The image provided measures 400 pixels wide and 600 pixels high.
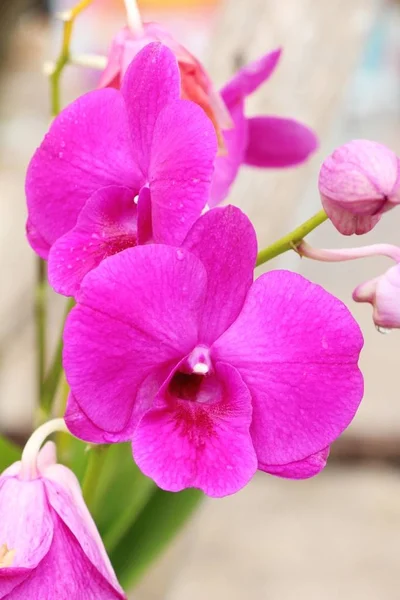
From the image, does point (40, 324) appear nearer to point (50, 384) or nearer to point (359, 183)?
point (50, 384)

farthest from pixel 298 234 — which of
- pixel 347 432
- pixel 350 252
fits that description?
pixel 347 432

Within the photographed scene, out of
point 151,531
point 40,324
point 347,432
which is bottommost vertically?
point 347,432

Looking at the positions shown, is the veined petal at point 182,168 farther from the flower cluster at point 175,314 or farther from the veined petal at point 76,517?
the veined petal at point 76,517

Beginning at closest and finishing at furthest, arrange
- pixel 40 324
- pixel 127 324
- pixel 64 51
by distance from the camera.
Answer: pixel 127 324 < pixel 64 51 < pixel 40 324

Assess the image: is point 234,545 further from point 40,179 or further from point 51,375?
point 40,179

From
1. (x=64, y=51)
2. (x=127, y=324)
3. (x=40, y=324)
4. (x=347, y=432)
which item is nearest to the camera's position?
(x=127, y=324)

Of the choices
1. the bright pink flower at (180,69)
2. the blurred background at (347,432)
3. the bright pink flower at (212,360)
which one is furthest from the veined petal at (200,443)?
the blurred background at (347,432)

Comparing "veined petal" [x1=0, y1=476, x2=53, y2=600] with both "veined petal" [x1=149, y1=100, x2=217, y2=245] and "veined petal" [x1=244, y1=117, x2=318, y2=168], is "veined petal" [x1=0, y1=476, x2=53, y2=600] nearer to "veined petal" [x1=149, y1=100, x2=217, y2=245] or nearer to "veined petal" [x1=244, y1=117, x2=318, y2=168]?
"veined petal" [x1=149, y1=100, x2=217, y2=245]

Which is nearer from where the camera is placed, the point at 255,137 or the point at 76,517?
the point at 76,517

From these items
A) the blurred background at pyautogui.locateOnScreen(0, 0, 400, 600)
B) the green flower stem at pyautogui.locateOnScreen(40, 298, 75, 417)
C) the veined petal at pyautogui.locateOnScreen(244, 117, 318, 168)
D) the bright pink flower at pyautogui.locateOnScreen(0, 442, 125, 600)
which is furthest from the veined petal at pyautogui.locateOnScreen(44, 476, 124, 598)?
the blurred background at pyautogui.locateOnScreen(0, 0, 400, 600)
